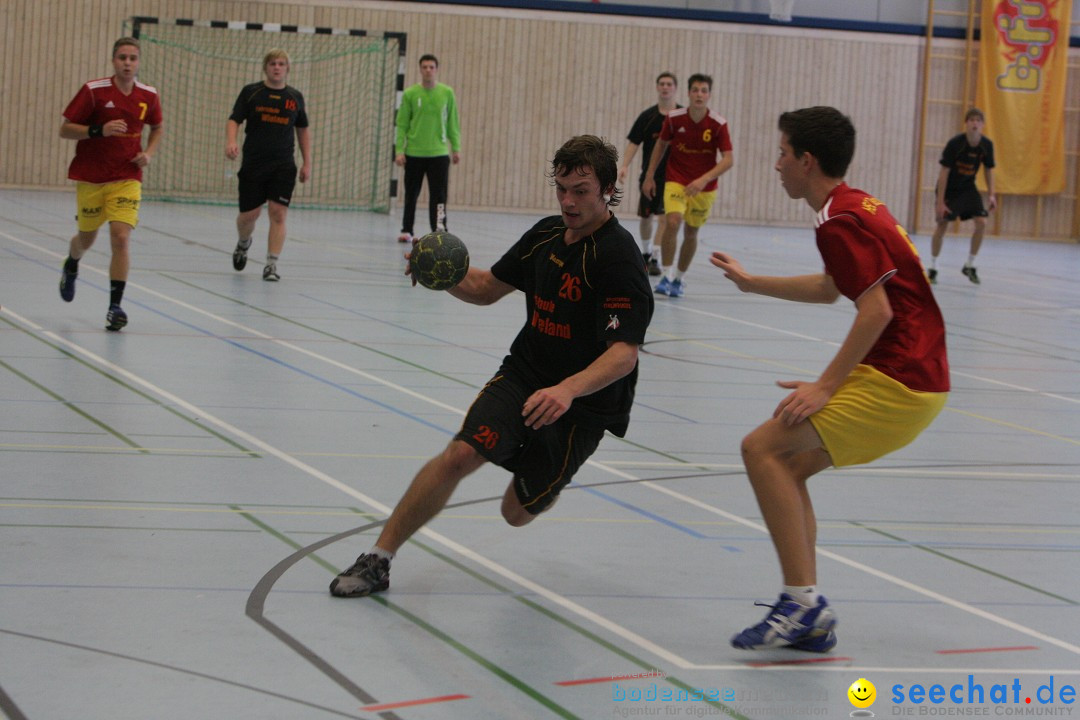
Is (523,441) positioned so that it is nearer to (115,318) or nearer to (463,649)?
(463,649)

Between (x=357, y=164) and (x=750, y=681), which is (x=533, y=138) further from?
(x=750, y=681)

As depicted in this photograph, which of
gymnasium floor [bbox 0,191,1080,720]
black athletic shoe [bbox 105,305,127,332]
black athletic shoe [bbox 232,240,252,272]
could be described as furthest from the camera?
black athletic shoe [bbox 232,240,252,272]

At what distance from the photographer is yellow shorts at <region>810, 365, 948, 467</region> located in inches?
149

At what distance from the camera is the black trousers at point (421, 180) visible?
16.4 meters

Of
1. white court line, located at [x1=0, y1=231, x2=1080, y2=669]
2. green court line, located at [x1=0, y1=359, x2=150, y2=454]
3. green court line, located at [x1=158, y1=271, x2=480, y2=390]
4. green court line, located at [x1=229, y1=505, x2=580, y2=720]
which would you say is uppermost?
green court line, located at [x1=158, y1=271, x2=480, y2=390]

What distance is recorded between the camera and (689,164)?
12734mm

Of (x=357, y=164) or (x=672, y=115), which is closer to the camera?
(x=672, y=115)

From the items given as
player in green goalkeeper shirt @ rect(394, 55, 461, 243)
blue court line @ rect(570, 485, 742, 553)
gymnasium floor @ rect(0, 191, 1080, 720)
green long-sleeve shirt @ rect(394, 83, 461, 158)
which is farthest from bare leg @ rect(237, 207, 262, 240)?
blue court line @ rect(570, 485, 742, 553)

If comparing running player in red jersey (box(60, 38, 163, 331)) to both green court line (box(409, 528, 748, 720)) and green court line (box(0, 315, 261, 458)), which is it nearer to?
green court line (box(0, 315, 261, 458))

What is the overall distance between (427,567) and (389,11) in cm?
2145

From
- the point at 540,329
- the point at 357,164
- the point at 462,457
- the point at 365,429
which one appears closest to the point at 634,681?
the point at 462,457

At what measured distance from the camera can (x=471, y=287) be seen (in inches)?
175

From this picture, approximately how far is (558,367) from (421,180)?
41.6ft

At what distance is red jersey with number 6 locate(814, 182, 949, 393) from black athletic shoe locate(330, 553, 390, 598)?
1.51m
